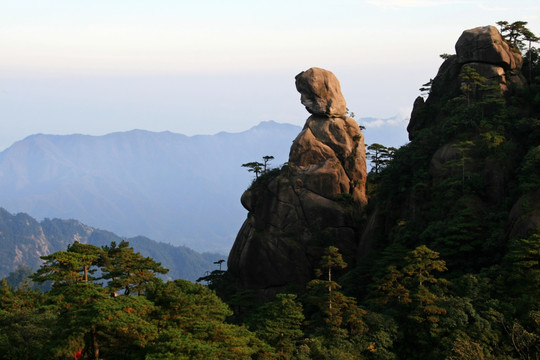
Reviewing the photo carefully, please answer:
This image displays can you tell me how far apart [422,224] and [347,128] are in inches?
510

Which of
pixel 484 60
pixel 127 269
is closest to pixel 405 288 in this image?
pixel 127 269

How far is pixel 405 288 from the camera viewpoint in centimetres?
3167

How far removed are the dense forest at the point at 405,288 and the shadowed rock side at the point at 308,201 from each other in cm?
369

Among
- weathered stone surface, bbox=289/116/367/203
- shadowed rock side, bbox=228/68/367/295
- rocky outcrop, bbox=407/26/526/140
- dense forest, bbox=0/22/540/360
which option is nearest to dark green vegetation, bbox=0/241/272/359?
dense forest, bbox=0/22/540/360

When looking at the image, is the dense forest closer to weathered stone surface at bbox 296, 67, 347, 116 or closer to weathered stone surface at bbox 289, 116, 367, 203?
weathered stone surface at bbox 289, 116, 367, 203

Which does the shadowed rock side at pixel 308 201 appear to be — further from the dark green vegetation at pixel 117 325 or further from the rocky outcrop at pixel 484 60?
the dark green vegetation at pixel 117 325

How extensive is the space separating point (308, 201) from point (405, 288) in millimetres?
15574

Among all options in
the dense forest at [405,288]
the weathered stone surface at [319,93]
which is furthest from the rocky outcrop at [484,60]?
the weathered stone surface at [319,93]

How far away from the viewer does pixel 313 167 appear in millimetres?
47312

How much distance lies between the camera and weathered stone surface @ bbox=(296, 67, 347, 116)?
48.7 metres

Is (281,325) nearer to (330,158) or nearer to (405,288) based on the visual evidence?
(405,288)

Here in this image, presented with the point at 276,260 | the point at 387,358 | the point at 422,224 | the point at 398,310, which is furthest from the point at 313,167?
the point at 387,358

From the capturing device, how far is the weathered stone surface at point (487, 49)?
41.3 metres

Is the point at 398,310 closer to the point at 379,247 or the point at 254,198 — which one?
the point at 379,247
